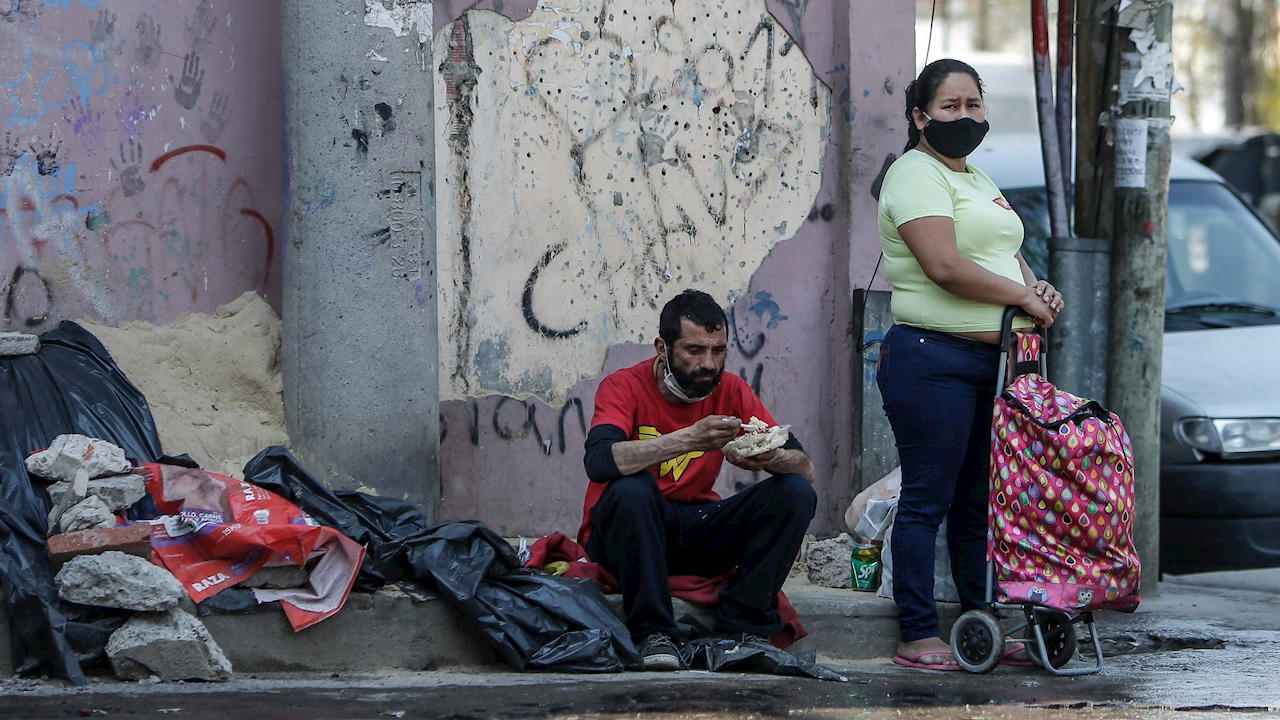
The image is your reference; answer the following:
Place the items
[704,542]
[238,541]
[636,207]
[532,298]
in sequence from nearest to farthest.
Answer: [238,541] → [704,542] → [532,298] → [636,207]

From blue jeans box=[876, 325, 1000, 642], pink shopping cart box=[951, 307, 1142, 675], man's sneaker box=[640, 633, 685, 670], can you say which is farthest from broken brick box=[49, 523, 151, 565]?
pink shopping cart box=[951, 307, 1142, 675]

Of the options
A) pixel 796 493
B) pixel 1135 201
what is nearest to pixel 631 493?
pixel 796 493

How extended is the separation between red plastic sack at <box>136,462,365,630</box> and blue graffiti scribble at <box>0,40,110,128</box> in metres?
1.43

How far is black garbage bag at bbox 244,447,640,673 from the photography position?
4875 mm

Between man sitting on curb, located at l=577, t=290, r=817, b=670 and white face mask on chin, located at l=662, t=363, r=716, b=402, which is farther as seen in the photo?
white face mask on chin, located at l=662, t=363, r=716, b=402

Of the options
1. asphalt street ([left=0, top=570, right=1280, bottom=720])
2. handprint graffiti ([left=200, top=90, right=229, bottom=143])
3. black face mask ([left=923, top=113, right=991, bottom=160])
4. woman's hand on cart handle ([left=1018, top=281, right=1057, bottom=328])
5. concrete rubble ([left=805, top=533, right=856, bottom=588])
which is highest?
handprint graffiti ([left=200, top=90, right=229, bottom=143])

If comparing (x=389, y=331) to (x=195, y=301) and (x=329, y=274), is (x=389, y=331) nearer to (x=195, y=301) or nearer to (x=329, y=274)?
(x=329, y=274)

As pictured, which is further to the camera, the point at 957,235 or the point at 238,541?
the point at 957,235

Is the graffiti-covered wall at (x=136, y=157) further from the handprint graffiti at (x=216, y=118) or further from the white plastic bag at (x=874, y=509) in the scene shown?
the white plastic bag at (x=874, y=509)

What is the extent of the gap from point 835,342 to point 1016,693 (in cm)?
201

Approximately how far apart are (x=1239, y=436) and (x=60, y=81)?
15.9 feet

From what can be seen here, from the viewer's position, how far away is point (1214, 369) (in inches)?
288

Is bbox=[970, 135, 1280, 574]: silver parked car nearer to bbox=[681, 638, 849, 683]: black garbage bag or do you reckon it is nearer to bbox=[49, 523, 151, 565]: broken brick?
bbox=[681, 638, 849, 683]: black garbage bag

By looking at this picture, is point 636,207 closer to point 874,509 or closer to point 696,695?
point 874,509
